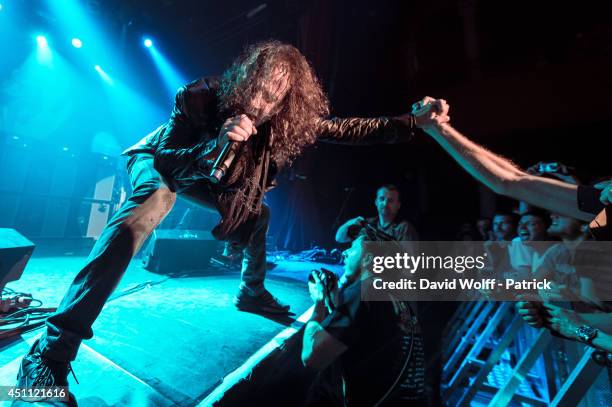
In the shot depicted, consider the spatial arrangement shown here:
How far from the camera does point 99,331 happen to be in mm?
1596

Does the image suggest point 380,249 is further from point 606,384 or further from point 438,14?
point 438,14

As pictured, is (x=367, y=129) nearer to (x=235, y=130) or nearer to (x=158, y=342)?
(x=235, y=130)

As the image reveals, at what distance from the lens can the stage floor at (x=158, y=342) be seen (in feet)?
3.82

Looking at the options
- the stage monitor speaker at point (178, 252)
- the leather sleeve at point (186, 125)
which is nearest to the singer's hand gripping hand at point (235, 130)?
the leather sleeve at point (186, 125)

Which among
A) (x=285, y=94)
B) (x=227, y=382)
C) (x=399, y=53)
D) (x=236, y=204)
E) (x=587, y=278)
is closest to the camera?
(x=227, y=382)

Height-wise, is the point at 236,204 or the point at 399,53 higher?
the point at 399,53

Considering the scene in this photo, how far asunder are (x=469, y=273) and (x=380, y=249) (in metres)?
4.67

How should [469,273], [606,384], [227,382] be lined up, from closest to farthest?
[227,382] < [606,384] < [469,273]

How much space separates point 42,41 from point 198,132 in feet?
25.3

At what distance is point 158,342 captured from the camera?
155 cm

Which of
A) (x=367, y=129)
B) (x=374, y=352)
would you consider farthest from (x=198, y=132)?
(x=374, y=352)

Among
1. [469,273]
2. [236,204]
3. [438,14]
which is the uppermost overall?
[438,14]

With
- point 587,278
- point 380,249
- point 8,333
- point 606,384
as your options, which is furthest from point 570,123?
point 8,333

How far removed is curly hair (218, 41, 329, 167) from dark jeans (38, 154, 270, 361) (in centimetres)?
66
